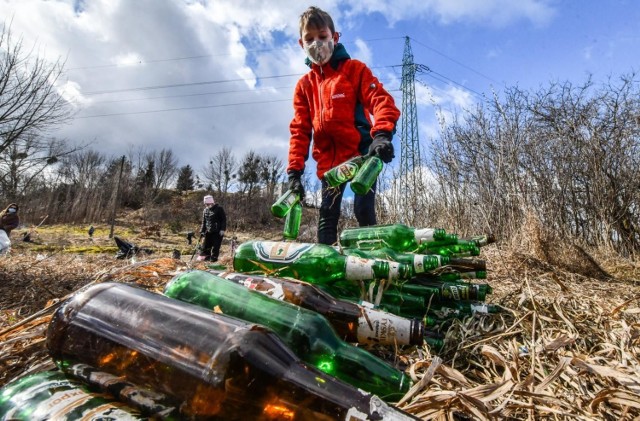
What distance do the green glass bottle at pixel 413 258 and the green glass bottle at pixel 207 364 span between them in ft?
2.29

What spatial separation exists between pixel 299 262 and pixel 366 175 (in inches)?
29.7

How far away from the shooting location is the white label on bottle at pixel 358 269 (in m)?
1.13

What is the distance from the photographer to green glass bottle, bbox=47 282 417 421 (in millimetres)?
487

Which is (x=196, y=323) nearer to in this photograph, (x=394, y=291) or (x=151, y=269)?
(x=151, y=269)

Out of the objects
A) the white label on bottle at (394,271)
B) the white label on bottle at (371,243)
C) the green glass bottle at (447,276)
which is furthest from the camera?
the white label on bottle at (371,243)

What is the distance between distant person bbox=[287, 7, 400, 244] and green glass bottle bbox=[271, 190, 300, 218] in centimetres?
13

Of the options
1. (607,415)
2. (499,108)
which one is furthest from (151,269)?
(499,108)

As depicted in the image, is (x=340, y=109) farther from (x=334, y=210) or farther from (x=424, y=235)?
(x=424, y=235)

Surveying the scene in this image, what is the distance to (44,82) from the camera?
37.7 feet

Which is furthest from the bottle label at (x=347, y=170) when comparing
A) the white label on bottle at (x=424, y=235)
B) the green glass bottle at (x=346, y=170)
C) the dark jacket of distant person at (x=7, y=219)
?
the dark jacket of distant person at (x=7, y=219)

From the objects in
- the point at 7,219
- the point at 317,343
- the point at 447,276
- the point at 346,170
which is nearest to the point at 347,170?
the point at 346,170

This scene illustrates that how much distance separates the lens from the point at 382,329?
0.87 m

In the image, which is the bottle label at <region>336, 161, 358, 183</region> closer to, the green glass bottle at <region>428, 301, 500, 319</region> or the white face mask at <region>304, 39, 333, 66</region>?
the white face mask at <region>304, 39, 333, 66</region>

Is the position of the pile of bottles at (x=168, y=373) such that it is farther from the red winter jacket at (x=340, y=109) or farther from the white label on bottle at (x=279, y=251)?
the red winter jacket at (x=340, y=109)
